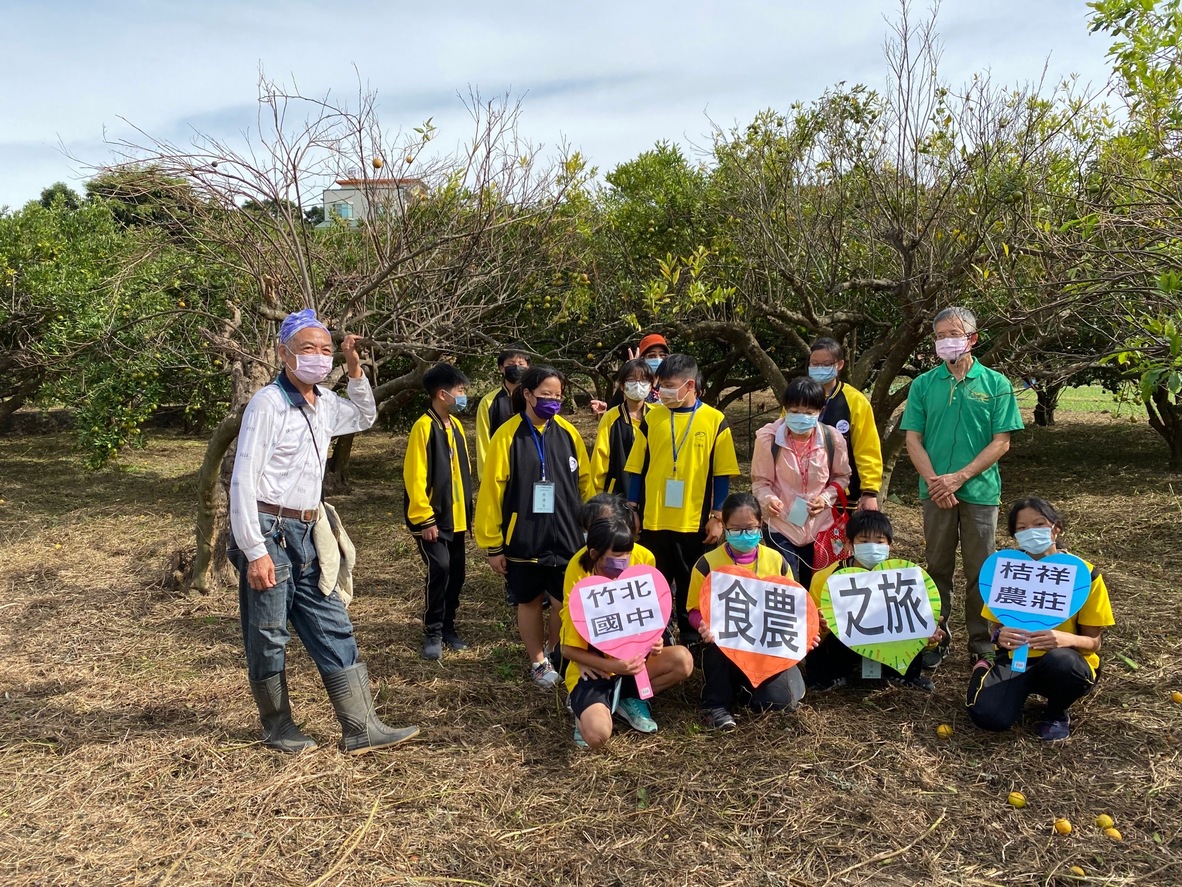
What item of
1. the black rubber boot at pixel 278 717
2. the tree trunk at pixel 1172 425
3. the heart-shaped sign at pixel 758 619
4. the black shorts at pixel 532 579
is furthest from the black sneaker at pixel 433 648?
the tree trunk at pixel 1172 425

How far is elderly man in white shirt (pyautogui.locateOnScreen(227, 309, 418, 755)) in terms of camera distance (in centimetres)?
313

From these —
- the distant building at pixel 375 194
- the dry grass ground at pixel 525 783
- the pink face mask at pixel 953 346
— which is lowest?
the dry grass ground at pixel 525 783

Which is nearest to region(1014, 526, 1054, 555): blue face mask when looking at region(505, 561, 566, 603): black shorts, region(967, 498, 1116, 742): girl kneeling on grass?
region(967, 498, 1116, 742): girl kneeling on grass

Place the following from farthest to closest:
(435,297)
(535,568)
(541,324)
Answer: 1. (541,324)
2. (435,297)
3. (535,568)

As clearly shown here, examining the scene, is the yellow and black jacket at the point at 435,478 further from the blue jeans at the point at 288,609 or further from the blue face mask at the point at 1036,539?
the blue face mask at the point at 1036,539

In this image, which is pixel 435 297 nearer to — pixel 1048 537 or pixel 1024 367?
pixel 1024 367

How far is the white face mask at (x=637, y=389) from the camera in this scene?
175 inches

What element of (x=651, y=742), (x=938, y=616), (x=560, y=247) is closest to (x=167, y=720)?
(x=651, y=742)

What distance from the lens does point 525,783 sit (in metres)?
3.21

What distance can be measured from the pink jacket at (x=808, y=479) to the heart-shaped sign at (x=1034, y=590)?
0.78 metres

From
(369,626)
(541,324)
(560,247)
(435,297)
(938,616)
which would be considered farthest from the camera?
(541,324)

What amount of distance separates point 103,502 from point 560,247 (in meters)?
5.78

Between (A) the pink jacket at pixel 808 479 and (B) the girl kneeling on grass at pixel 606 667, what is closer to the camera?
(B) the girl kneeling on grass at pixel 606 667

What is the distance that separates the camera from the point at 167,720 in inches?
150
